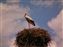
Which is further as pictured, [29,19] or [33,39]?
[29,19]

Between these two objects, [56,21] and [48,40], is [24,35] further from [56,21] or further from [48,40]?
[56,21]

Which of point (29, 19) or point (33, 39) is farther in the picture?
point (29, 19)

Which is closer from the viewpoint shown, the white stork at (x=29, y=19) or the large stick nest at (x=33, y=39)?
the large stick nest at (x=33, y=39)

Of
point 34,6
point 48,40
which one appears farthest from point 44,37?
point 34,6

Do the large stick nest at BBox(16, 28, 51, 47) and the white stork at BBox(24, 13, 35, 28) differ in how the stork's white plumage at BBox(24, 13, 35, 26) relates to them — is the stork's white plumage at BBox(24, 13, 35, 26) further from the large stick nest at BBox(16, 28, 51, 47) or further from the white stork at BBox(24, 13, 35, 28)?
the large stick nest at BBox(16, 28, 51, 47)

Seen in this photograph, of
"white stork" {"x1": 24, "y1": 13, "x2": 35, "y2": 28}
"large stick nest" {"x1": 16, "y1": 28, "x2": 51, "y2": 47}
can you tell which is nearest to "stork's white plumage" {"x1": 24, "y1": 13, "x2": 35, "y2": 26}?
"white stork" {"x1": 24, "y1": 13, "x2": 35, "y2": 28}

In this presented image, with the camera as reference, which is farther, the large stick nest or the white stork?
the white stork

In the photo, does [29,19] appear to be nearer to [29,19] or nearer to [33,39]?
[29,19]

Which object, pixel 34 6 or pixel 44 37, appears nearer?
pixel 44 37

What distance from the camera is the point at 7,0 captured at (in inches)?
111

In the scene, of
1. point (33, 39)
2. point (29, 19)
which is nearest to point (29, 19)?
point (29, 19)

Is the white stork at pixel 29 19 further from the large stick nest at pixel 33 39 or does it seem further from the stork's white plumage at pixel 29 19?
the large stick nest at pixel 33 39

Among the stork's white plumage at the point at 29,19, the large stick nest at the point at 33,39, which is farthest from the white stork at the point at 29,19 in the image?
the large stick nest at the point at 33,39

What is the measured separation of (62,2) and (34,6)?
407mm
